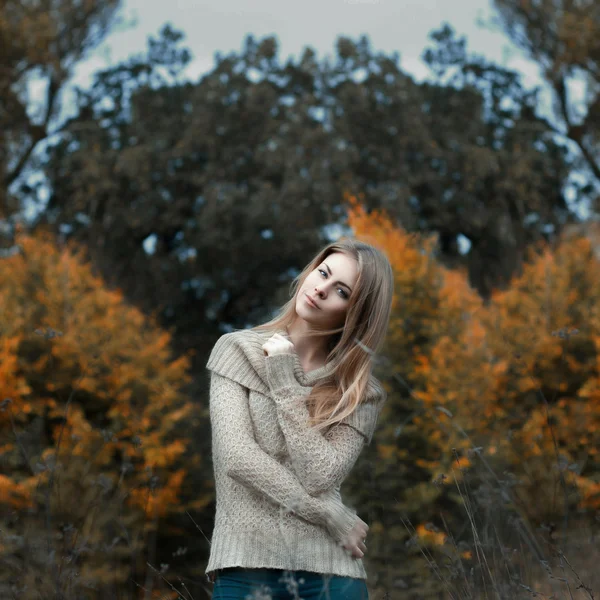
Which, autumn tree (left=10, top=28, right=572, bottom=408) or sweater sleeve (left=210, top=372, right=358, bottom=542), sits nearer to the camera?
sweater sleeve (left=210, top=372, right=358, bottom=542)

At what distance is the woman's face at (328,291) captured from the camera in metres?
2.05

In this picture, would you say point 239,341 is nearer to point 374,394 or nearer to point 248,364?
point 248,364

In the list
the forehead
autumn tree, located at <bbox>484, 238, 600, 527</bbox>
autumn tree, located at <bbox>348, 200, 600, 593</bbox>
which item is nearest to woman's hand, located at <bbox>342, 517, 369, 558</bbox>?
the forehead

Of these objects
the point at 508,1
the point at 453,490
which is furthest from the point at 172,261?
the point at 453,490

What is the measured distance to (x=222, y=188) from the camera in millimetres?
16562

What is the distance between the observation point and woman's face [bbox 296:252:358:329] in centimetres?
205

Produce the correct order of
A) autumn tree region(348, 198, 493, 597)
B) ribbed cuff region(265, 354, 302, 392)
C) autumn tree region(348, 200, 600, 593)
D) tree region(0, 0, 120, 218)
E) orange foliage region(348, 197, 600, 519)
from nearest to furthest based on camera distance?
ribbed cuff region(265, 354, 302, 392)
autumn tree region(348, 200, 600, 593)
autumn tree region(348, 198, 493, 597)
orange foliage region(348, 197, 600, 519)
tree region(0, 0, 120, 218)

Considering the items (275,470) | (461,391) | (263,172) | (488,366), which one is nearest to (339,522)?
(275,470)

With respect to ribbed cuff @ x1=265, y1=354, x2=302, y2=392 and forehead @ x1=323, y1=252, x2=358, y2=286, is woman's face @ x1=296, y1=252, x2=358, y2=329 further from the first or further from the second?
ribbed cuff @ x1=265, y1=354, x2=302, y2=392

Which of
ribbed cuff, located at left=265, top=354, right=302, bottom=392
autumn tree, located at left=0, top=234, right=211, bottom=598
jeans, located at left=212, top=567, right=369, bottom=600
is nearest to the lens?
jeans, located at left=212, top=567, right=369, bottom=600

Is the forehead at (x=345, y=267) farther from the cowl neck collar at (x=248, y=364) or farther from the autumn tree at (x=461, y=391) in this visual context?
the autumn tree at (x=461, y=391)

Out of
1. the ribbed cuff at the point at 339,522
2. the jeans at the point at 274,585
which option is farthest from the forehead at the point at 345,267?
the jeans at the point at 274,585

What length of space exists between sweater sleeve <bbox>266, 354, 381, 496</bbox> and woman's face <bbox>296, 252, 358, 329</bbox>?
16 centimetres

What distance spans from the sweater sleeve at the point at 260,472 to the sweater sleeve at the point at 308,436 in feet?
0.13
